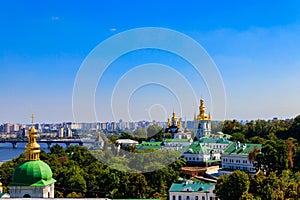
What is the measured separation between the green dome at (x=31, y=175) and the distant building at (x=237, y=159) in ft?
56.2

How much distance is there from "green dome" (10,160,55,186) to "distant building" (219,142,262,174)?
17140 mm

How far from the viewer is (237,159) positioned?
95.0 ft

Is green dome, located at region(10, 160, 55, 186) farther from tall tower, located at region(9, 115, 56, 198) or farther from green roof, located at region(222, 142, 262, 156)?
green roof, located at region(222, 142, 262, 156)

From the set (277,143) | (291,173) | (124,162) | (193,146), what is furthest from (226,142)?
(124,162)

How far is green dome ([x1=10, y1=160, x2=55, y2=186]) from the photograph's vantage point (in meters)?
12.8

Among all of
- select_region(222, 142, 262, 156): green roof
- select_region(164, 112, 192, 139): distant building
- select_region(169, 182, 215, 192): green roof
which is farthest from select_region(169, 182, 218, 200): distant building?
select_region(164, 112, 192, 139): distant building

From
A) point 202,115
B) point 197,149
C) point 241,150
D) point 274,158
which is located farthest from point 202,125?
point 274,158

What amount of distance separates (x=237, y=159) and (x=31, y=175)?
750 inches

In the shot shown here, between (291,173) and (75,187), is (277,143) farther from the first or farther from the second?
(75,187)

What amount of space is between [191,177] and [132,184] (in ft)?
26.5

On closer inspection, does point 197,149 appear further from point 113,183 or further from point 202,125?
point 113,183

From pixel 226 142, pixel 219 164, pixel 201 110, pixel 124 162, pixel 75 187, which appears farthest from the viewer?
pixel 201 110

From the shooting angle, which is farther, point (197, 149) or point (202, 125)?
point (202, 125)

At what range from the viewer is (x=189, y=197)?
1995 cm
